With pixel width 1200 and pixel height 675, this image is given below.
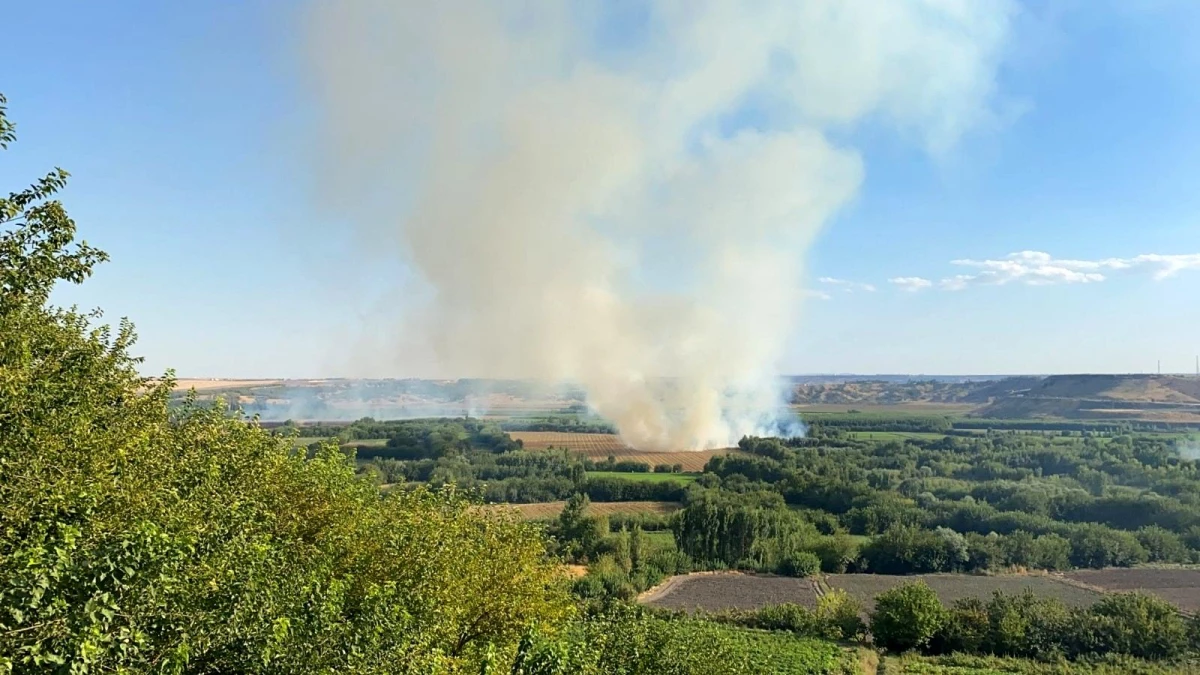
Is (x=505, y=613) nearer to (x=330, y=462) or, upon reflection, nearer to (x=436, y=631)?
(x=436, y=631)

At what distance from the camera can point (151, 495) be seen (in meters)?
9.65

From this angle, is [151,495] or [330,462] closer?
[151,495]

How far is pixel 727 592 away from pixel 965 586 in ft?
60.1

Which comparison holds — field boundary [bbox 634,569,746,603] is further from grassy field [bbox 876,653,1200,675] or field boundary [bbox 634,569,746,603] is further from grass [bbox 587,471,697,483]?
grass [bbox 587,471,697,483]

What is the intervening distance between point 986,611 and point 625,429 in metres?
77.0

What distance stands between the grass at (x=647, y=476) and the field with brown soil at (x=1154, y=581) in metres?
41.7

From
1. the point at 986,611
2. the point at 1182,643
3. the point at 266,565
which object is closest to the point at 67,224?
the point at 266,565

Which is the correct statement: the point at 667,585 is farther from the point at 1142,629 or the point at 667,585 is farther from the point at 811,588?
the point at 1142,629

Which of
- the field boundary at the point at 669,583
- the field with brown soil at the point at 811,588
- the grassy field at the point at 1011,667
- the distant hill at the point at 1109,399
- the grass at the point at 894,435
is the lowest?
the field boundary at the point at 669,583

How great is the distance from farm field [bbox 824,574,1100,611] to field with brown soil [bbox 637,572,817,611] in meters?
3.17

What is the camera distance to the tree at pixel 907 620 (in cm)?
3616

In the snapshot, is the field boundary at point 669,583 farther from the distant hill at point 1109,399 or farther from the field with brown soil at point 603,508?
the distant hill at point 1109,399

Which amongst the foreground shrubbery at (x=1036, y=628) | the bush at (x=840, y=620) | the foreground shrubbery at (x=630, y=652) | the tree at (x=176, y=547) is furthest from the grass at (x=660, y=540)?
the tree at (x=176, y=547)

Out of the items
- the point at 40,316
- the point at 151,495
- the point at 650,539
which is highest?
the point at 40,316
